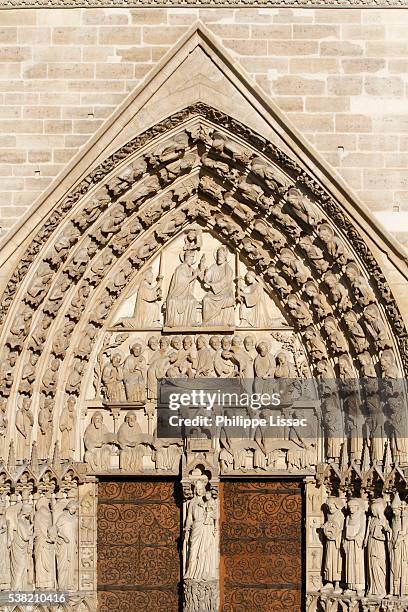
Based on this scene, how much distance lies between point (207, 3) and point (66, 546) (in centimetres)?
501

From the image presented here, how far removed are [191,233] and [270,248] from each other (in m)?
0.77

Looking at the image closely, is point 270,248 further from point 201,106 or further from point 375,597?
point 375,597

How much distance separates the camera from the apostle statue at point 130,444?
42.4ft

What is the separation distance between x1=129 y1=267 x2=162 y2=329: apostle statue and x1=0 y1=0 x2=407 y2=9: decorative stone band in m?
2.49

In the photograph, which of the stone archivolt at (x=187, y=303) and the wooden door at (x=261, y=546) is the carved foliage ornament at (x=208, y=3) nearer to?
the stone archivolt at (x=187, y=303)

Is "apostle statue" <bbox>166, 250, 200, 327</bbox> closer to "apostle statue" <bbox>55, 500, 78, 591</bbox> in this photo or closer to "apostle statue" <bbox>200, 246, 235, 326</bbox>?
"apostle statue" <bbox>200, 246, 235, 326</bbox>

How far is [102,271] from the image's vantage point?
1286cm

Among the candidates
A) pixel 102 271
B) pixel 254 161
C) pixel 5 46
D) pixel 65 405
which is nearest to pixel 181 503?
pixel 65 405

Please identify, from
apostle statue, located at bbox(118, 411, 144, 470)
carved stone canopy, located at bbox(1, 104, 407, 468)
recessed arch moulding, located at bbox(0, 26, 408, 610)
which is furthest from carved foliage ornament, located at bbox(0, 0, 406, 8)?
apostle statue, located at bbox(118, 411, 144, 470)

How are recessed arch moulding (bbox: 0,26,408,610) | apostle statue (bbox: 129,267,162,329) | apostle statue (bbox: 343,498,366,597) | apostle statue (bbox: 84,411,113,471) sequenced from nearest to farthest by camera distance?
recessed arch moulding (bbox: 0,26,408,610) → apostle statue (bbox: 343,498,366,597) → apostle statue (bbox: 84,411,113,471) → apostle statue (bbox: 129,267,162,329)

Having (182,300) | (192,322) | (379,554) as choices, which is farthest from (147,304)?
(379,554)

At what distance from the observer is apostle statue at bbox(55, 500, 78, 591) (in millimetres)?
12578

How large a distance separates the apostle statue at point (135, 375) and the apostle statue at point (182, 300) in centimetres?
40

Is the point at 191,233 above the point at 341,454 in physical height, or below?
above
